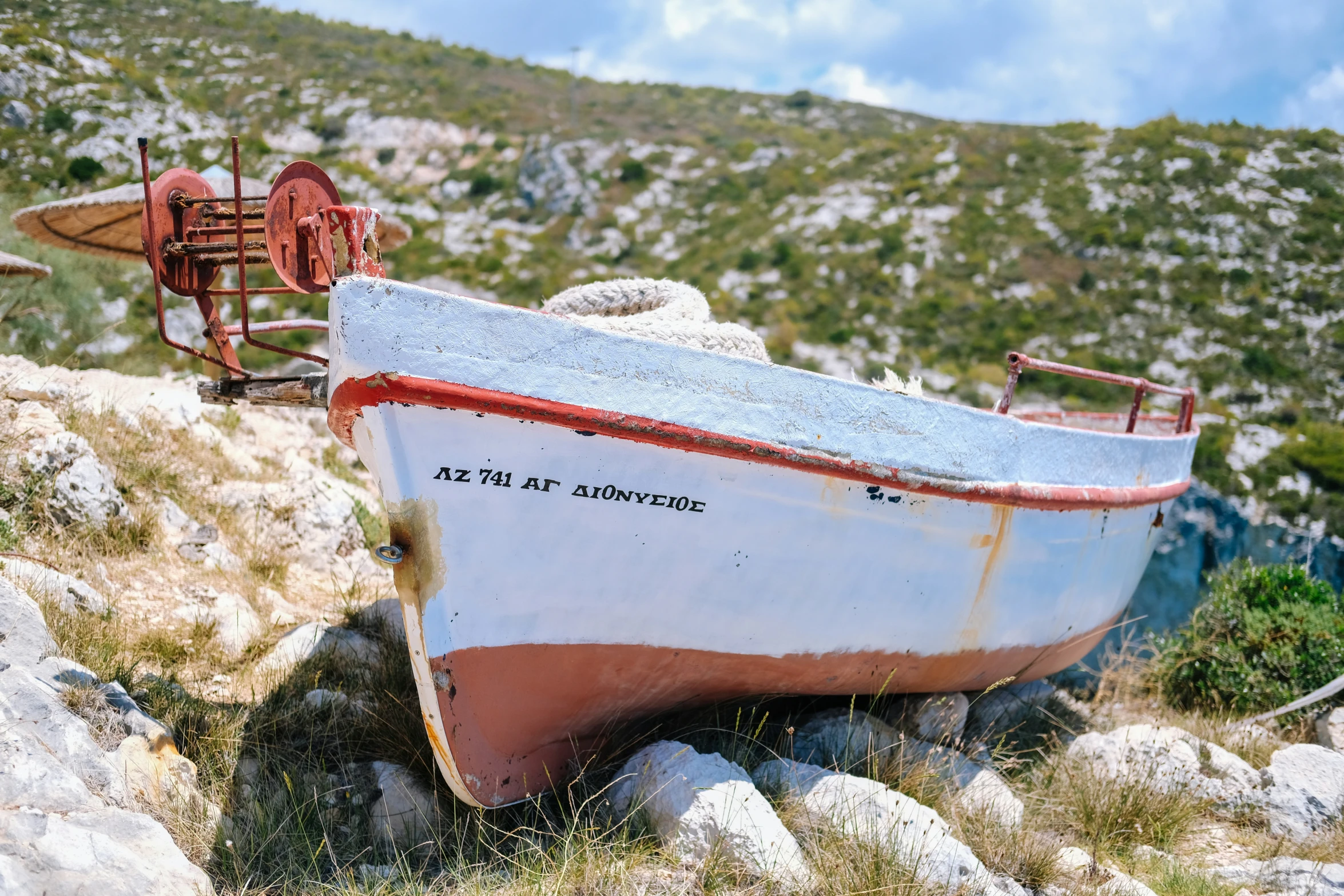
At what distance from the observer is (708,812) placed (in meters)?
3.14

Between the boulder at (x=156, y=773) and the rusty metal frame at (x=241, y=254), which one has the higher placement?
the rusty metal frame at (x=241, y=254)

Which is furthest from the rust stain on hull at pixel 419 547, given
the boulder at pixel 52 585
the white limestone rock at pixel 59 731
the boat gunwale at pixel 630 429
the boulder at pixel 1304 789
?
the boulder at pixel 1304 789

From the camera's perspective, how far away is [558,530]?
311cm

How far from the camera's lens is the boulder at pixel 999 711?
520 cm

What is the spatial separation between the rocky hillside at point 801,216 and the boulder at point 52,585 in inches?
239

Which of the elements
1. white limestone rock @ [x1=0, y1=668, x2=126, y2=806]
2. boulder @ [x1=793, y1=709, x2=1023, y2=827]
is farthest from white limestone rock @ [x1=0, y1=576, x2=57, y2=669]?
boulder @ [x1=793, y1=709, x2=1023, y2=827]

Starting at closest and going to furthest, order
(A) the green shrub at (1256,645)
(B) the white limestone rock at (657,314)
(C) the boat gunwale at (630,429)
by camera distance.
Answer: (C) the boat gunwale at (630,429), (B) the white limestone rock at (657,314), (A) the green shrub at (1256,645)

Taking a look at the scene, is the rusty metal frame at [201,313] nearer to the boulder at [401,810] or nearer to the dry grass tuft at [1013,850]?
the boulder at [401,810]

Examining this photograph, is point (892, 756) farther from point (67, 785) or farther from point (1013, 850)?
point (67, 785)

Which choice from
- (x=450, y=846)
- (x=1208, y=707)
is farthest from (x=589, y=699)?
(x=1208, y=707)

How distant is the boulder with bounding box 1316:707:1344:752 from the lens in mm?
5082

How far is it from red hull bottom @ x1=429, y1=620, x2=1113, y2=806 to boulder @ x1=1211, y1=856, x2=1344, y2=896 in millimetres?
1589

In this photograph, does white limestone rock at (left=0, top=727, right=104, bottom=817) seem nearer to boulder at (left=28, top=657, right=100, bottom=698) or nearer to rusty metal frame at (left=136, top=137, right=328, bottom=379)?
boulder at (left=28, top=657, right=100, bottom=698)

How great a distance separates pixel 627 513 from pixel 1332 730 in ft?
15.7
